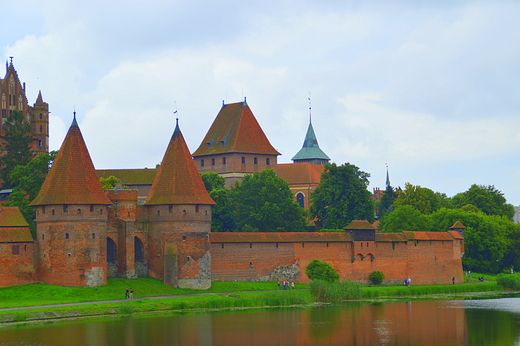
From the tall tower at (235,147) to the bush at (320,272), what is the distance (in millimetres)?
28843

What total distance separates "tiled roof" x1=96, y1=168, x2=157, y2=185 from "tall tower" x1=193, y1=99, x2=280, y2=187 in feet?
29.0

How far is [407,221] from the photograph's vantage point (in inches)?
3063

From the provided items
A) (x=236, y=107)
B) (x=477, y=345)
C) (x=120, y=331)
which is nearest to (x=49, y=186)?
(x=120, y=331)

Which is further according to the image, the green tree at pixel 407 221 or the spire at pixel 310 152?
the spire at pixel 310 152

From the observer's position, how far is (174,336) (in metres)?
43.6

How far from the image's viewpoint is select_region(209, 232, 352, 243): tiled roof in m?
62.3

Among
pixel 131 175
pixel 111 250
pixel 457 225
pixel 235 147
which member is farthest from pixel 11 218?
pixel 235 147

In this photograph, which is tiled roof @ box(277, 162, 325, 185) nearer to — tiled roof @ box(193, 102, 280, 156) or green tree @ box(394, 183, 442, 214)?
tiled roof @ box(193, 102, 280, 156)

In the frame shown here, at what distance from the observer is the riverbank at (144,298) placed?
49812mm

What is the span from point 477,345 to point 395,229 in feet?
117

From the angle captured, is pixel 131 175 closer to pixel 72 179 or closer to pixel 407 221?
pixel 407 221

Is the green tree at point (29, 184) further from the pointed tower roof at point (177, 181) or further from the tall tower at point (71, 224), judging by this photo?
the pointed tower roof at point (177, 181)

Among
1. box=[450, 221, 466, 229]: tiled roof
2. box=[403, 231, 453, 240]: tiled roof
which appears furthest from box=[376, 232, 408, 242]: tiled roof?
box=[450, 221, 466, 229]: tiled roof

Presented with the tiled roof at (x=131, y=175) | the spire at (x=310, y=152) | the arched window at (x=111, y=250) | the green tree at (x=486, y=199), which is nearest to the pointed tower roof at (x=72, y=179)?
A: the arched window at (x=111, y=250)
